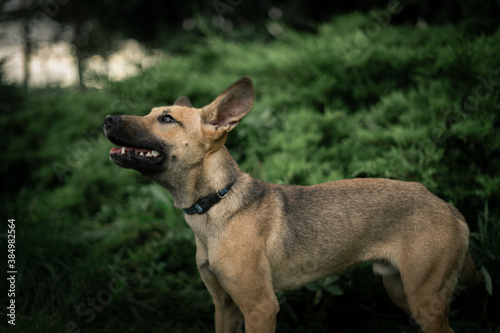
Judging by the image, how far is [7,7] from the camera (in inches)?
281

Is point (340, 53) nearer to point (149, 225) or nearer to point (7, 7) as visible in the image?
point (149, 225)

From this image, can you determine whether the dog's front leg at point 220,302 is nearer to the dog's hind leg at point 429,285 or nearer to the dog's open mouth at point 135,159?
the dog's open mouth at point 135,159

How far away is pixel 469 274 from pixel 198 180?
7.98ft

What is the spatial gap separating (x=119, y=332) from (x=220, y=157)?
2115mm

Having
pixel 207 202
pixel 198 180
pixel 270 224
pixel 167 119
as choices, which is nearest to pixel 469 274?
pixel 270 224

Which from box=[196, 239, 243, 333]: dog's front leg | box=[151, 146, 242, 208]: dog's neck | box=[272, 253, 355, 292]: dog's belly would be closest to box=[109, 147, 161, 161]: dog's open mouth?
box=[151, 146, 242, 208]: dog's neck

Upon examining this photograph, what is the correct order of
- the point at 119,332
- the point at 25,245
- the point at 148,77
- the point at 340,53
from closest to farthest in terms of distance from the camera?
1. the point at 119,332
2. the point at 25,245
3. the point at 340,53
4. the point at 148,77

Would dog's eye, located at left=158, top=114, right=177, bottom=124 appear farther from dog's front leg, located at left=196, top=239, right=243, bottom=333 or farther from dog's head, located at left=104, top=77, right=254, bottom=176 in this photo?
dog's front leg, located at left=196, top=239, right=243, bottom=333

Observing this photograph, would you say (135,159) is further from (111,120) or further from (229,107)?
(229,107)

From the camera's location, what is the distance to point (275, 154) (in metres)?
4.76

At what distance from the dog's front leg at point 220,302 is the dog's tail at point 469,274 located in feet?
6.40

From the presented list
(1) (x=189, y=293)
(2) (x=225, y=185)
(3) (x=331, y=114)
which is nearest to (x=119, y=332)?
(1) (x=189, y=293)

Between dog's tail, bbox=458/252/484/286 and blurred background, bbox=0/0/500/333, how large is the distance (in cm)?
19

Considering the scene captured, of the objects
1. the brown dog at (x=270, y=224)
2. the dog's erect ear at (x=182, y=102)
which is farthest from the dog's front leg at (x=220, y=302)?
the dog's erect ear at (x=182, y=102)
